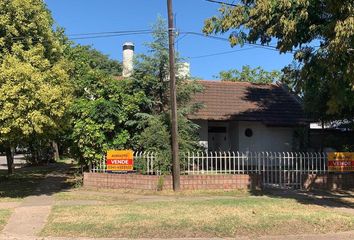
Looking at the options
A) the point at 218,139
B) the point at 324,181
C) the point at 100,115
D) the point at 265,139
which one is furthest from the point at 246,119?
the point at 100,115

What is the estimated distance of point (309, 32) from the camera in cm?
1349

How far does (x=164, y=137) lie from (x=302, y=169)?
16.6ft

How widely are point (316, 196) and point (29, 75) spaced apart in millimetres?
9310

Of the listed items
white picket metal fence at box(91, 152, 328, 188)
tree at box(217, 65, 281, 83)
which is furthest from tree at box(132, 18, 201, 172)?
tree at box(217, 65, 281, 83)

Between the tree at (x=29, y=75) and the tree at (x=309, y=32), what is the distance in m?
4.97

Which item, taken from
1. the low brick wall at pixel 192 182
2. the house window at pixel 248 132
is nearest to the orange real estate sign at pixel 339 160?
the low brick wall at pixel 192 182

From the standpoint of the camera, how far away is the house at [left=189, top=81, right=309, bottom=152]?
2370cm

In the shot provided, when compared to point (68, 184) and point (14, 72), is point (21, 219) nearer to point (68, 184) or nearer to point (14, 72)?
point (14, 72)

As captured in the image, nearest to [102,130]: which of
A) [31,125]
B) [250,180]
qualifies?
[31,125]

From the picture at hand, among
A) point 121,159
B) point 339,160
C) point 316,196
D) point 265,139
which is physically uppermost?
point 265,139

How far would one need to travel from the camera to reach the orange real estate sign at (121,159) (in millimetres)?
16703

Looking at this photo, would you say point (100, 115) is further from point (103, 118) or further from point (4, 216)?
point (4, 216)

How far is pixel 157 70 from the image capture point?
729 inches

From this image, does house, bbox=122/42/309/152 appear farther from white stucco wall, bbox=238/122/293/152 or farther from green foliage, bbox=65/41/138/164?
green foliage, bbox=65/41/138/164
